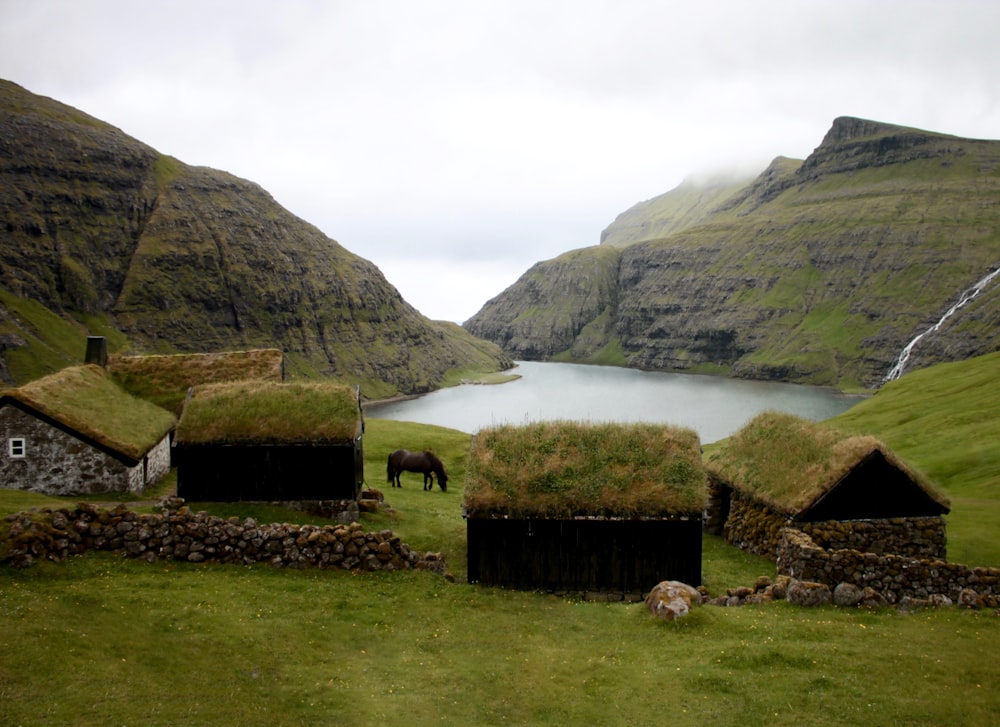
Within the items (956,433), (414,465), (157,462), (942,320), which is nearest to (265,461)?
(157,462)

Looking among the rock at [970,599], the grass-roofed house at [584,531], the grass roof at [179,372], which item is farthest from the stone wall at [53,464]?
the rock at [970,599]

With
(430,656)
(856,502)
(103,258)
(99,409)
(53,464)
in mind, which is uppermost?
(103,258)

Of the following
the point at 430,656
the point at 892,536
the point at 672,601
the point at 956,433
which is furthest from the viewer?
the point at 956,433

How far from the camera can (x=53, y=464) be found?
112 ft

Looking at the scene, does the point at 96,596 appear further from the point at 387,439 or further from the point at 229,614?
the point at 387,439

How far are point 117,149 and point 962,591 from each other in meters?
222

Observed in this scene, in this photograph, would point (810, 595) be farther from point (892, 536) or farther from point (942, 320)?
point (942, 320)

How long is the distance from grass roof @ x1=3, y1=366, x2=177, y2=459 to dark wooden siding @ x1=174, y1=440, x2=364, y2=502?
17.7 ft

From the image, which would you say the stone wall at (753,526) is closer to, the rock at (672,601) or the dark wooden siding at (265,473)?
the rock at (672,601)

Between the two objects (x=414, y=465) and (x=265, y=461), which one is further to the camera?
(x=414, y=465)

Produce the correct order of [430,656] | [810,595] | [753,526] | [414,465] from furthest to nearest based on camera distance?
[414,465], [753,526], [810,595], [430,656]

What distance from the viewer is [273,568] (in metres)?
23.6


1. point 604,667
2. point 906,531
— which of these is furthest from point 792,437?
point 604,667

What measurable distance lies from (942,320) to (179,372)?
204 meters
